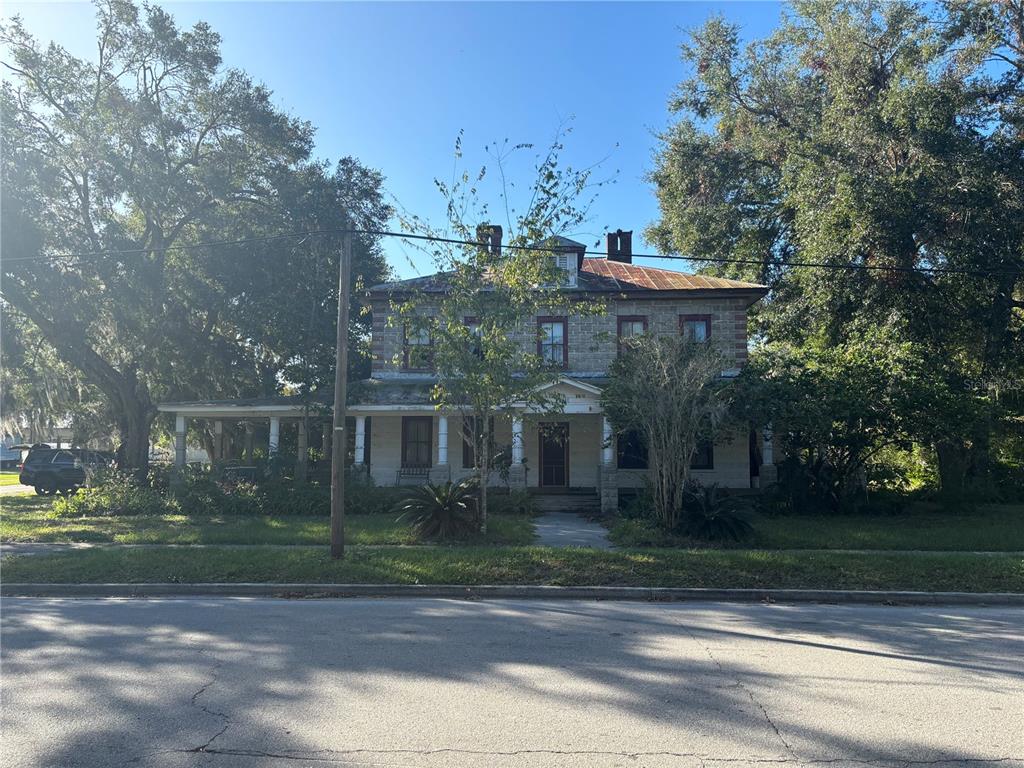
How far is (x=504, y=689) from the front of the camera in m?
5.26

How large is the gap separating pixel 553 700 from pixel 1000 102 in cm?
2243

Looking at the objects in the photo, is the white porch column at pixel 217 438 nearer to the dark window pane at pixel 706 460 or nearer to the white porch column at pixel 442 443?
the white porch column at pixel 442 443

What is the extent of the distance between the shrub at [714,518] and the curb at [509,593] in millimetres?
3735

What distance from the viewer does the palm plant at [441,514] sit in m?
13.4

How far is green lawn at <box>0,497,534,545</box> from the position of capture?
44.0ft

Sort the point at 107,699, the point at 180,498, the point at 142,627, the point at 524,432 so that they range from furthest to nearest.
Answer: the point at 524,432, the point at 180,498, the point at 142,627, the point at 107,699

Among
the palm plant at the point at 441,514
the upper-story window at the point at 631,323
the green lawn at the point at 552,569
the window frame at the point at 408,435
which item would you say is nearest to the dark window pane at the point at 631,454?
the upper-story window at the point at 631,323

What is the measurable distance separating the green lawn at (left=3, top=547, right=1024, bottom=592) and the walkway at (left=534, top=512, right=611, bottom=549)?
1910mm

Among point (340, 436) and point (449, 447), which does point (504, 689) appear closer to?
point (340, 436)

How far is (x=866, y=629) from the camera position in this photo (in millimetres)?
7539

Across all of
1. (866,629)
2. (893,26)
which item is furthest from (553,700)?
(893,26)

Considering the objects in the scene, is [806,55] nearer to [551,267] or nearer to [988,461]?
[988,461]

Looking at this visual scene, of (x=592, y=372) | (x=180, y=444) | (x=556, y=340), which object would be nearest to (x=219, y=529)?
(x=180, y=444)

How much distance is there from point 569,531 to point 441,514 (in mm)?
3333
